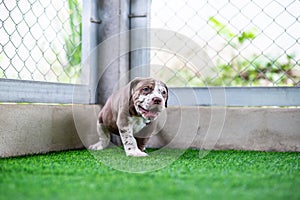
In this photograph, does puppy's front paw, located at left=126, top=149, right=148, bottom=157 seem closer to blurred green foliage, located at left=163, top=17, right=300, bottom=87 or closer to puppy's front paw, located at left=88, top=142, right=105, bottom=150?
puppy's front paw, located at left=88, top=142, right=105, bottom=150

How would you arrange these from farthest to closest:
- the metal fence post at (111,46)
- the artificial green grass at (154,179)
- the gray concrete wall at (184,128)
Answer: the metal fence post at (111,46)
the gray concrete wall at (184,128)
the artificial green grass at (154,179)

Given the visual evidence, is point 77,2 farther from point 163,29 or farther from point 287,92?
point 287,92

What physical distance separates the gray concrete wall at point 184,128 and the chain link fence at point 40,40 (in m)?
0.24

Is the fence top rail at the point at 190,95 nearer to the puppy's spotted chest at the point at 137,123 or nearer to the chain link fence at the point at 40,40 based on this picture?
the chain link fence at the point at 40,40

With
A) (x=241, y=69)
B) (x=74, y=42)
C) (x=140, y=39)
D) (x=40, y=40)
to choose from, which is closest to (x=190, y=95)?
(x=241, y=69)

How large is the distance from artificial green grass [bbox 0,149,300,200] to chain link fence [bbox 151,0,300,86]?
3.07 feet

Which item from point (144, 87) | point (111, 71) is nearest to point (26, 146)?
point (144, 87)

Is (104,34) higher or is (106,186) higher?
(104,34)

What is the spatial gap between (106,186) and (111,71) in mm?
1836

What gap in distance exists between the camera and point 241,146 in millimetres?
3053

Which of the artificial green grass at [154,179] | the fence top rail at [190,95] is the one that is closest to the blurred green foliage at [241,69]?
the fence top rail at [190,95]

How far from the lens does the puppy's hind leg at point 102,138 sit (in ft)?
10.0

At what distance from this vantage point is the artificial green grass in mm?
1479

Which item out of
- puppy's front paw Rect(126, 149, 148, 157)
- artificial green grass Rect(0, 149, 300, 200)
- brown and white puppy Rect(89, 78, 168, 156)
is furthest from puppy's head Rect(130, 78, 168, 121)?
artificial green grass Rect(0, 149, 300, 200)
